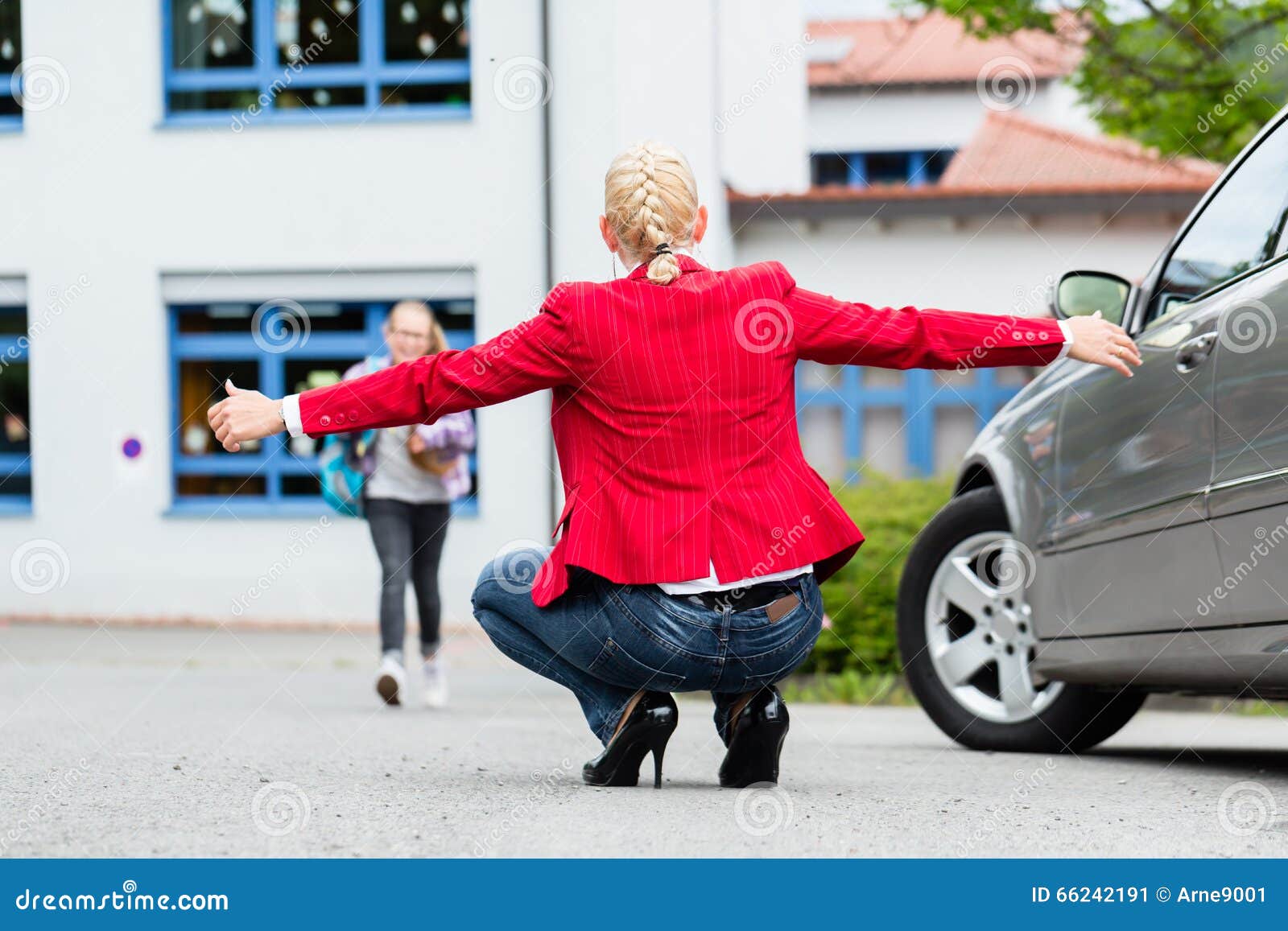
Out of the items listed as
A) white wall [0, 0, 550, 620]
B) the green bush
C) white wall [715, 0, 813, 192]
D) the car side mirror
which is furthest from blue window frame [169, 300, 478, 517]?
the car side mirror

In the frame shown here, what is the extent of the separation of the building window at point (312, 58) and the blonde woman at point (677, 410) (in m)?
11.1

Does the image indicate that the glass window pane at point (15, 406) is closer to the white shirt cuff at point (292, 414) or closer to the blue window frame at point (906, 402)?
the blue window frame at point (906, 402)

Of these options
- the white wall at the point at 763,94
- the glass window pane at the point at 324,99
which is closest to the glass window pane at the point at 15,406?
the glass window pane at the point at 324,99

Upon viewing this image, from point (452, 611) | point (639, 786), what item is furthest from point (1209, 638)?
point (452, 611)

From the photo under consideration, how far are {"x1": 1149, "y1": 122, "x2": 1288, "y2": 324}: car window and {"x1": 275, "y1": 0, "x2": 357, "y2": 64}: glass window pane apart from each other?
11.2m

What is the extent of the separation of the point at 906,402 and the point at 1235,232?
12.2m

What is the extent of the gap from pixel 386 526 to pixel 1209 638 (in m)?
4.55

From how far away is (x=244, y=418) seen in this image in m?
3.69

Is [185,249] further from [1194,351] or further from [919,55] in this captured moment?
[919,55]

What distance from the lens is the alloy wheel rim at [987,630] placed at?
208 inches

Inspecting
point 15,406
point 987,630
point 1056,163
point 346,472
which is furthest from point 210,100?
point 1056,163
